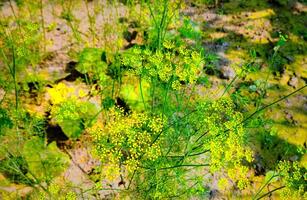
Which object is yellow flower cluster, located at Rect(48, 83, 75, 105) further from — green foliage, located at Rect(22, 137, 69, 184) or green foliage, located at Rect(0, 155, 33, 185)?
green foliage, located at Rect(0, 155, 33, 185)

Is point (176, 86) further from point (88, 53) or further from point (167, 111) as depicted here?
point (88, 53)

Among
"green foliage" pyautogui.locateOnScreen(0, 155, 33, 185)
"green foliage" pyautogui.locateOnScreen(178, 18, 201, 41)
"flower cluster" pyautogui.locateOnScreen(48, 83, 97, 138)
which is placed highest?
"green foliage" pyautogui.locateOnScreen(178, 18, 201, 41)

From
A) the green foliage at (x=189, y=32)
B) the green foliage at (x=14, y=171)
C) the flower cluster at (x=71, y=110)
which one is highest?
the green foliage at (x=189, y=32)

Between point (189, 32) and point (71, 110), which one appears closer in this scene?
point (71, 110)

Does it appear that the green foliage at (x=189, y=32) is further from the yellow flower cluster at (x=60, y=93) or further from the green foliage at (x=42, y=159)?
the green foliage at (x=42, y=159)

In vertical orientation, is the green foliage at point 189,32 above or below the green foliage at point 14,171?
above

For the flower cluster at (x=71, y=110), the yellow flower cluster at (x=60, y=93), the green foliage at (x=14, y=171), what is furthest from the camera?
the yellow flower cluster at (x=60, y=93)

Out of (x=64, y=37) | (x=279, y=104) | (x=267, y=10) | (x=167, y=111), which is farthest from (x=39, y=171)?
(x=267, y=10)

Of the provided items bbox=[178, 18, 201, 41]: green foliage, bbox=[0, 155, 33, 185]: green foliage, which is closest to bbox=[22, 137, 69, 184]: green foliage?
bbox=[0, 155, 33, 185]: green foliage

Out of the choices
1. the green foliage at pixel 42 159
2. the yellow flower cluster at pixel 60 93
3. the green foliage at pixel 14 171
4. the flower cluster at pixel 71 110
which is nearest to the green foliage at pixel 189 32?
the flower cluster at pixel 71 110

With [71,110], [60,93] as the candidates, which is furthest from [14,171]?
[60,93]

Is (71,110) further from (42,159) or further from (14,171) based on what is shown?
(14,171)
